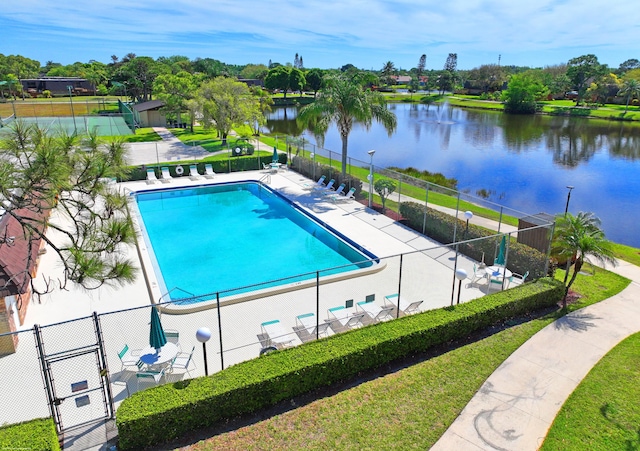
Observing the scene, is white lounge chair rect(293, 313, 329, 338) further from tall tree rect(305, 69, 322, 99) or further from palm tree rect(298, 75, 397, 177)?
tall tree rect(305, 69, 322, 99)

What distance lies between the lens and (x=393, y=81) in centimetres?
15088

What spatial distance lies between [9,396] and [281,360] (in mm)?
5088

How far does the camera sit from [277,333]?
9938mm

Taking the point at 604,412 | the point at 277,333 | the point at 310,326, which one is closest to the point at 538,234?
the point at 604,412

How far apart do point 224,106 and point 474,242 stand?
26150 millimetres

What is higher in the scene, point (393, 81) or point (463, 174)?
point (393, 81)

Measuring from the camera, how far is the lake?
90.7 ft

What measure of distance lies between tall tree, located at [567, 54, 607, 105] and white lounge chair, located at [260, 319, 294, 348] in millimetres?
93351

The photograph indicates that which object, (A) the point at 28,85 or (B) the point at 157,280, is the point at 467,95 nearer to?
(A) the point at 28,85

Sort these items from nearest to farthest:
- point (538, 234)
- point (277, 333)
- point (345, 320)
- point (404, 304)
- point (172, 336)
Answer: point (172, 336)
point (277, 333)
point (345, 320)
point (404, 304)
point (538, 234)

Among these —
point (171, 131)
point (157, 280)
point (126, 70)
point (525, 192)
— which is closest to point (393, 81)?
point (126, 70)

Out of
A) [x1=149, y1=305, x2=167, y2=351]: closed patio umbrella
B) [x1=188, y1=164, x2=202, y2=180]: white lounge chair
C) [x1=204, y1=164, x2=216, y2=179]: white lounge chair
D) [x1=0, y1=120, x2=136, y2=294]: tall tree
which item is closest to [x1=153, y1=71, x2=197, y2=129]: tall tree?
[x1=204, y1=164, x2=216, y2=179]: white lounge chair

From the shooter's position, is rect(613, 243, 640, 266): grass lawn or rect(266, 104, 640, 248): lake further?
rect(266, 104, 640, 248): lake

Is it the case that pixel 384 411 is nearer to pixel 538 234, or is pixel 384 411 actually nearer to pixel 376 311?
pixel 376 311
